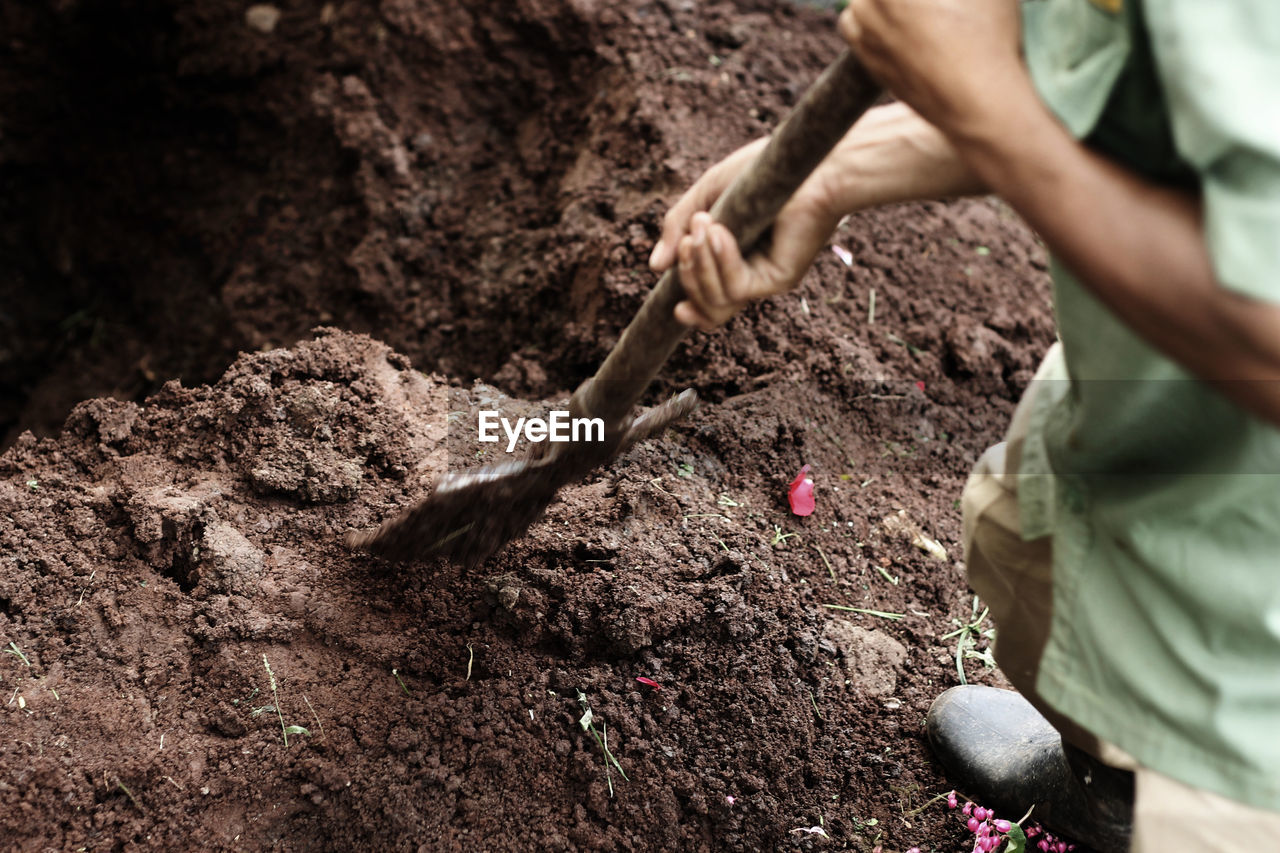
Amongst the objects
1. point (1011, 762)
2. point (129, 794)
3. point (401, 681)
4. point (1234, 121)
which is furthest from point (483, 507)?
point (1234, 121)

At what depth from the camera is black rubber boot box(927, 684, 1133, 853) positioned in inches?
74.5

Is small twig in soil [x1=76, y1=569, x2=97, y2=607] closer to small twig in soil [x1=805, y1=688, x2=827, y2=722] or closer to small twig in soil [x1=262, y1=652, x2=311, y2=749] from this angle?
small twig in soil [x1=262, y1=652, x2=311, y2=749]

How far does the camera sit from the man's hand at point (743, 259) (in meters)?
1.55

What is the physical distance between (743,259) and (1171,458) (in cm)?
73

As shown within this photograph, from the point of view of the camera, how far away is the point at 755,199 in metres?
1.49

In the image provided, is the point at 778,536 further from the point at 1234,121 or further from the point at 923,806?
the point at 1234,121

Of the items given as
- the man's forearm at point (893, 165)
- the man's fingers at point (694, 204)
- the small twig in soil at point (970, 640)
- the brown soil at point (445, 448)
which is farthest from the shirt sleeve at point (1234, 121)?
the small twig in soil at point (970, 640)

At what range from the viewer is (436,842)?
181cm

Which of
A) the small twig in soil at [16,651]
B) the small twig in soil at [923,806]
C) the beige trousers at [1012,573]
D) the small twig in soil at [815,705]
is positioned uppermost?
the beige trousers at [1012,573]

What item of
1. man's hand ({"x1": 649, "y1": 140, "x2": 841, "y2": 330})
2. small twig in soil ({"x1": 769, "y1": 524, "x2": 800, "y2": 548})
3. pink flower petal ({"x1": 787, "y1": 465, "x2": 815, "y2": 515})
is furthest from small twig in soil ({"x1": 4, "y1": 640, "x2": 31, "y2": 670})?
pink flower petal ({"x1": 787, "y1": 465, "x2": 815, "y2": 515})

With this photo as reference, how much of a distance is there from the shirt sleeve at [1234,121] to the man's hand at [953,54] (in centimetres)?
21

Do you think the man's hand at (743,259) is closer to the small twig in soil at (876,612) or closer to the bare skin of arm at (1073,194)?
the bare skin of arm at (1073,194)

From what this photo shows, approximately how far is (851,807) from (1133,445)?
3.75 feet

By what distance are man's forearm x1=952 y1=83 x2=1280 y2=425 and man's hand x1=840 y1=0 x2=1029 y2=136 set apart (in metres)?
0.03
